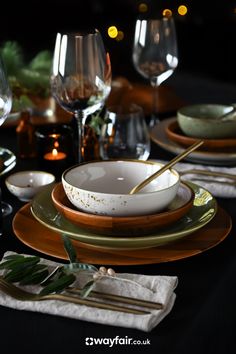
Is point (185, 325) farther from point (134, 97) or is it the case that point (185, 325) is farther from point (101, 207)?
point (134, 97)

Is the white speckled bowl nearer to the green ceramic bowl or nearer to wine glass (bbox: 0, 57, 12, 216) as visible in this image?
wine glass (bbox: 0, 57, 12, 216)

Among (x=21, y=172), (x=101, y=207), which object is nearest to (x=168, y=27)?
(x=21, y=172)

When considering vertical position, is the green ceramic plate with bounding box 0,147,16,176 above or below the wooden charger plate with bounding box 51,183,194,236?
below

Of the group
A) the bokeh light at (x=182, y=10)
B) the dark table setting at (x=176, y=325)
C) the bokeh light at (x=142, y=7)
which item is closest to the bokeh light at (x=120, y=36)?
the bokeh light at (x=142, y=7)

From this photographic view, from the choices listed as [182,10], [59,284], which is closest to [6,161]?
[59,284]

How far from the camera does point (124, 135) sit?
1145 mm

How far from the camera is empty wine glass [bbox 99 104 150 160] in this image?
114cm

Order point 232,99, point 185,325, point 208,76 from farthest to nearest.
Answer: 1. point 208,76
2. point 232,99
3. point 185,325

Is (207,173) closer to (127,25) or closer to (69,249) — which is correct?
(69,249)

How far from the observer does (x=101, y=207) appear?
0.83m

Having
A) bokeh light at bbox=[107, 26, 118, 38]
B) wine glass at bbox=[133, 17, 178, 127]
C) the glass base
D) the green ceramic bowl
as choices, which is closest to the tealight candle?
the glass base

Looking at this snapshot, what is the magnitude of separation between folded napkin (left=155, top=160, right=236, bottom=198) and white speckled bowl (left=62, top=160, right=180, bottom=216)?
14 centimetres

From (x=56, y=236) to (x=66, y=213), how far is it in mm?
41

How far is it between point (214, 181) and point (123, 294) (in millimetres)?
402
